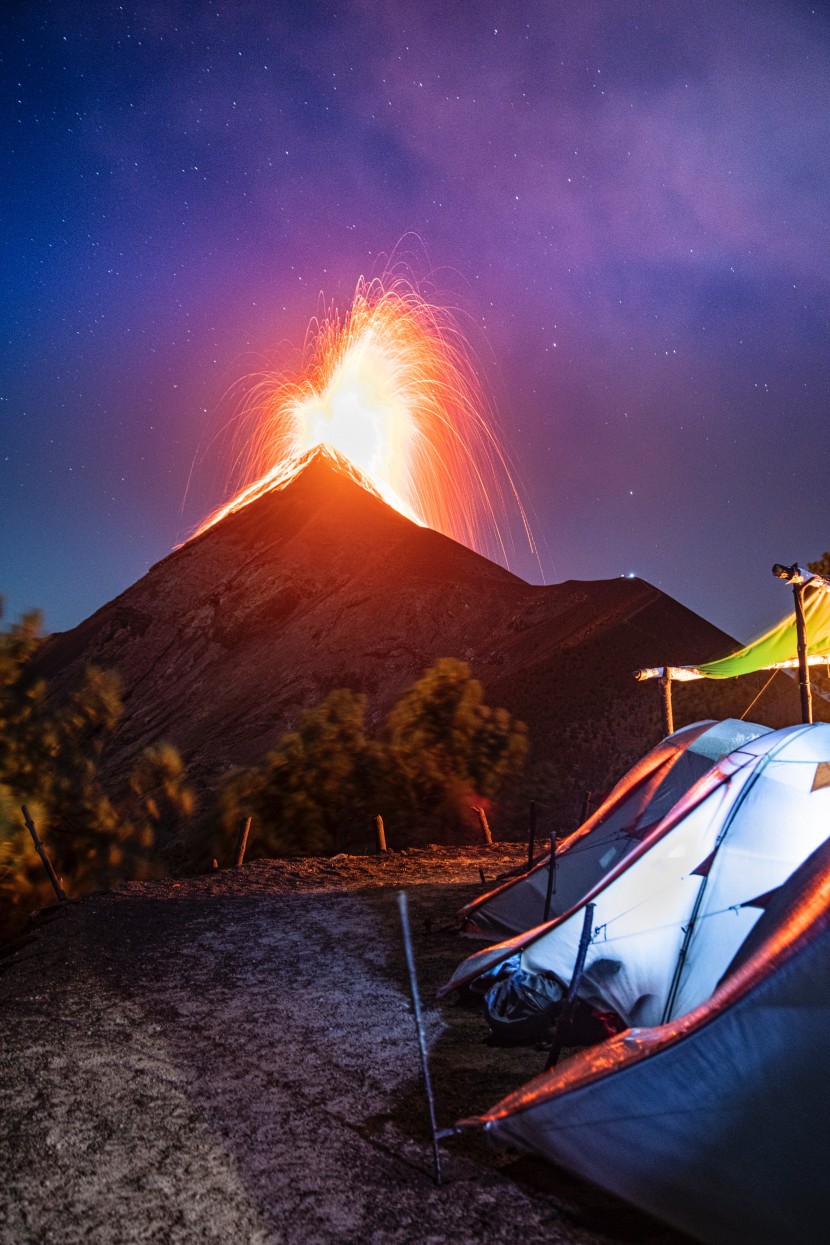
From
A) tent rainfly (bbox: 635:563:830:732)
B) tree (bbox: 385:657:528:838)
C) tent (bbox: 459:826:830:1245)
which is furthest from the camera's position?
tree (bbox: 385:657:528:838)

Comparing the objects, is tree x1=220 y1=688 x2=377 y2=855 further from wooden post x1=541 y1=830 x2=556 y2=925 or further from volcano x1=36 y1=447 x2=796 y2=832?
wooden post x1=541 y1=830 x2=556 y2=925

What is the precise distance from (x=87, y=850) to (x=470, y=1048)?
48.0ft

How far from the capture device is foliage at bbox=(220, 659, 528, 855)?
18875 mm

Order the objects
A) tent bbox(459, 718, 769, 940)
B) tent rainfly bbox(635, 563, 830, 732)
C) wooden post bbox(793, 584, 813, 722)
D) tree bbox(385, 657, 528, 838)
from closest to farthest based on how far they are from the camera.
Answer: tent bbox(459, 718, 769, 940), wooden post bbox(793, 584, 813, 722), tent rainfly bbox(635, 563, 830, 732), tree bbox(385, 657, 528, 838)

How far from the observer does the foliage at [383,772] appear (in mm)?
18875

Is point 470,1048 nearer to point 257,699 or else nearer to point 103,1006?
point 103,1006

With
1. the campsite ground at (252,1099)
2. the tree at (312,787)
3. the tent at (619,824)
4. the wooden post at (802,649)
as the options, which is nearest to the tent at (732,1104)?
the campsite ground at (252,1099)

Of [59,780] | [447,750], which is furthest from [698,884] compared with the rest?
[447,750]

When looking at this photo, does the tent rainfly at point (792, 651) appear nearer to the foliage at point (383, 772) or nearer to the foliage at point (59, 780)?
the foliage at point (383, 772)

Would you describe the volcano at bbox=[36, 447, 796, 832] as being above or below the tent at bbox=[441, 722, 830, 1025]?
above

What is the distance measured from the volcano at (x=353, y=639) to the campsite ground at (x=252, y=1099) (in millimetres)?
16696

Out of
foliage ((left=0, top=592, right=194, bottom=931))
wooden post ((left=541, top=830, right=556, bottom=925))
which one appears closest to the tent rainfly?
wooden post ((left=541, top=830, right=556, bottom=925))

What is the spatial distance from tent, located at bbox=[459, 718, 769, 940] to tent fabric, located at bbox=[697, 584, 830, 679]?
242 inches

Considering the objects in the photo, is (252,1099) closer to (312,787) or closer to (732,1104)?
(732,1104)
